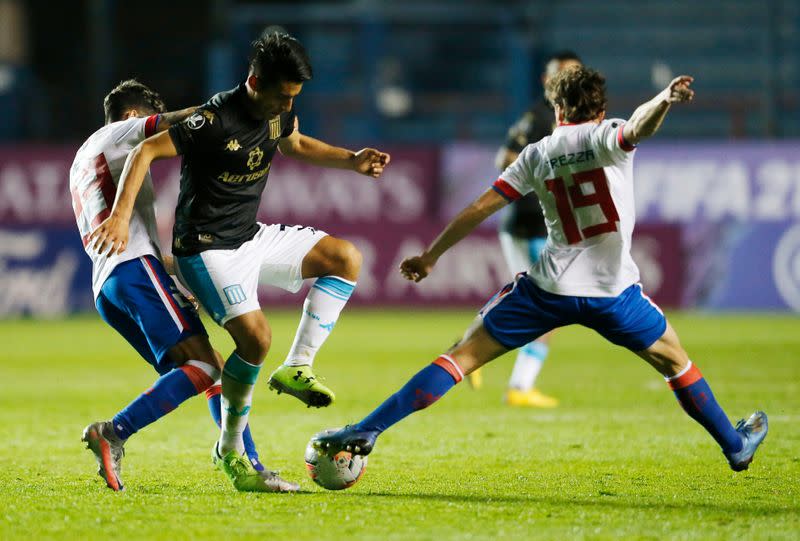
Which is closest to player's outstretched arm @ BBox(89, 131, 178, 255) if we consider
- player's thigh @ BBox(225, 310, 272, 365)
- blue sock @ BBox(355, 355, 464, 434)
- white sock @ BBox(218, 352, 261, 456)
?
player's thigh @ BBox(225, 310, 272, 365)

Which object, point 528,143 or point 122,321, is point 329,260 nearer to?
point 122,321

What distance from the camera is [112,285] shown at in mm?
5469

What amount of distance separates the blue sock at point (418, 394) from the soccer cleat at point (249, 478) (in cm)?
43

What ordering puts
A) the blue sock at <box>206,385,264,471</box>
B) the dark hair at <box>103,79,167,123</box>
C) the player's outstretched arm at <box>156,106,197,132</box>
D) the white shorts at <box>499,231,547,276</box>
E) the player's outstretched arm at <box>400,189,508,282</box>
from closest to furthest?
the player's outstretched arm at <box>400,189,508,282</box> < the player's outstretched arm at <box>156,106,197,132</box> < the blue sock at <box>206,385,264,471</box> < the dark hair at <box>103,79,167,123</box> < the white shorts at <box>499,231,547,276</box>

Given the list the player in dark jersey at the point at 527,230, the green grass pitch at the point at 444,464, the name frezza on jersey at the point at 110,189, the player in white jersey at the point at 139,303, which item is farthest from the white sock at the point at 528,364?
the name frezza on jersey at the point at 110,189

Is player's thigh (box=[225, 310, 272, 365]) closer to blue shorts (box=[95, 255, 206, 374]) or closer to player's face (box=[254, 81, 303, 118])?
blue shorts (box=[95, 255, 206, 374])

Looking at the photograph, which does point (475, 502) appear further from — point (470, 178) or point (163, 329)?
point (470, 178)

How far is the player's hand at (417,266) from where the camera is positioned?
5348 mm

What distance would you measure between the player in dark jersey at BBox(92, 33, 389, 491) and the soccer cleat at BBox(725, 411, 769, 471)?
181cm

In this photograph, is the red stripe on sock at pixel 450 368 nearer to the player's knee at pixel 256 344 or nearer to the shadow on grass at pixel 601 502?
the shadow on grass at pixel 601 502

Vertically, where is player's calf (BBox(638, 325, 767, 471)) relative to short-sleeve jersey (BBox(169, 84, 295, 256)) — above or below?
below

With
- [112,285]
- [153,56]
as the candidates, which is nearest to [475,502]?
[112,285]

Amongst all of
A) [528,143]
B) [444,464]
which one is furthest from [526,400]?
[444,464]

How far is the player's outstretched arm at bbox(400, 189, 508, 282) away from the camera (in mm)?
5270
